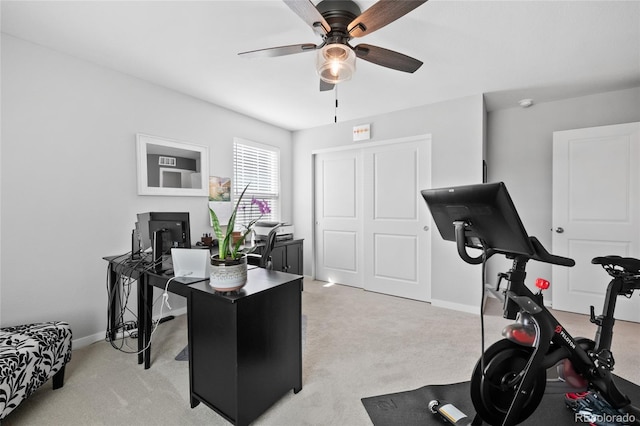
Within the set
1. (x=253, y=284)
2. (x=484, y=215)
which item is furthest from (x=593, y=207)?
(x=253, y=284)

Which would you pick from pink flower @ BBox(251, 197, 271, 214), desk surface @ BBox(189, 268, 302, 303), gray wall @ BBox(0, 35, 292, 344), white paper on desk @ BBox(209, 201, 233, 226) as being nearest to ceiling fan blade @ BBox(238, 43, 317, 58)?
desk surface @ BBox(189, 268, 302, 303)

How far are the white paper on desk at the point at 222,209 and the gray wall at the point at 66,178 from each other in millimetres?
583

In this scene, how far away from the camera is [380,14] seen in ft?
4.76

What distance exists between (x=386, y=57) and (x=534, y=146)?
9.19 feet

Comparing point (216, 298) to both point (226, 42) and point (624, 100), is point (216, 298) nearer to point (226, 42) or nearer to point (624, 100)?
point (226, 42)

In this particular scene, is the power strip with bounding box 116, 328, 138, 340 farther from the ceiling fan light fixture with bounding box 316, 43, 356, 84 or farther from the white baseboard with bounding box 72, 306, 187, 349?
the ceiling fan light fixture with bounding box 316, 43, 356, 84

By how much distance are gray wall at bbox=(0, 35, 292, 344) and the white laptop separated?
4.06ft

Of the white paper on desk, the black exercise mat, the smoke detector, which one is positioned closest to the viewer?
the black exercise mat

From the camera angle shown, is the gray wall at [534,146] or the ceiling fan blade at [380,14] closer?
the ceiling fan blade at [380,14]

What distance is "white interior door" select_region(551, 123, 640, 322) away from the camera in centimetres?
294

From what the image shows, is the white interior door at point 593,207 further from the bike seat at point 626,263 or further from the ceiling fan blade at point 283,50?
the ceiling fan blade at point 283,50

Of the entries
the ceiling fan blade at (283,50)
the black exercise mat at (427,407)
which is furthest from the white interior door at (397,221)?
the ceiling fan blade at (283,50)

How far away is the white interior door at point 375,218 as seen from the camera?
3.69 metres

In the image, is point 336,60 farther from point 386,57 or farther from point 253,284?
point 253,284
